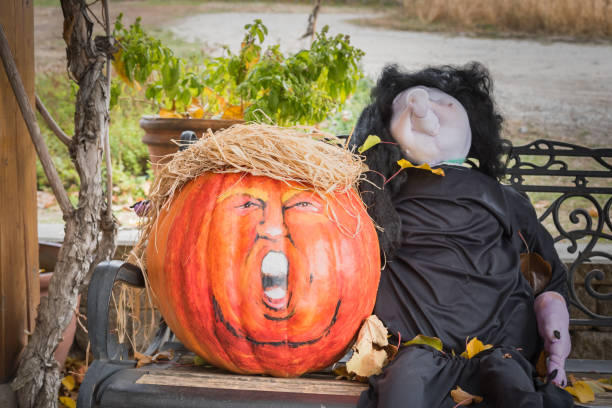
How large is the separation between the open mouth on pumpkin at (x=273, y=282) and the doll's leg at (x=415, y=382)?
0.32 meters

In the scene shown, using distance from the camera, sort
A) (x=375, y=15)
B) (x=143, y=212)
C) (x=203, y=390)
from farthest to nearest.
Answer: (x=375, y=15) < (x=143, y=212) < (x=203, y=390)

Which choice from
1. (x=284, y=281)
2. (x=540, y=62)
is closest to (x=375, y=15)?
(x=540, y=62)

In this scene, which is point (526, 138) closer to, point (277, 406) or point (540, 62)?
point (540, 62)

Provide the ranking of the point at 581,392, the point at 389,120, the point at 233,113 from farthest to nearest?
the point at 233,113 → the point at 389,120 → the point at 581,392

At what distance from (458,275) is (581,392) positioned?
462 mm

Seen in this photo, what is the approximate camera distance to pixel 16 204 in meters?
2.33

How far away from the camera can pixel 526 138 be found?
19.6ft

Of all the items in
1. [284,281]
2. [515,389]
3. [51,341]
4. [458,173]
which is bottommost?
[51,341]

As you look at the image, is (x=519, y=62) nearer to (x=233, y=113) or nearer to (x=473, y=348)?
(x=233, y=113)

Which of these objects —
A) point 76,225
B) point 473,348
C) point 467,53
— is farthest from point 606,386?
point 467,53

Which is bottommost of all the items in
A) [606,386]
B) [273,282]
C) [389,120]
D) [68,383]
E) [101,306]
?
[68,383]

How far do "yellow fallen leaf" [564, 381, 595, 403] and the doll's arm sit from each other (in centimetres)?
4

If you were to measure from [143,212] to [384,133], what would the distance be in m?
0.81

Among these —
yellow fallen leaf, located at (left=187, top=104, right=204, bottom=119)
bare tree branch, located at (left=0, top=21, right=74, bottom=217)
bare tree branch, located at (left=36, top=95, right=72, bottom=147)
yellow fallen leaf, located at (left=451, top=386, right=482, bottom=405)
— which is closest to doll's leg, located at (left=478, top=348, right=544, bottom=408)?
yellow fallen leaf, located at (left=451, top=386, right=482, bottom=405)
